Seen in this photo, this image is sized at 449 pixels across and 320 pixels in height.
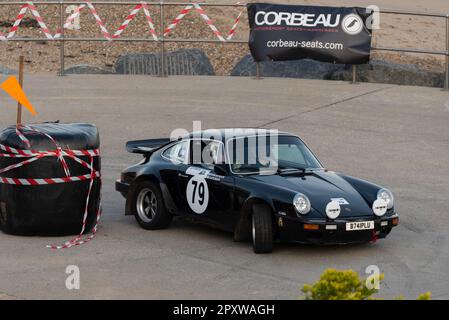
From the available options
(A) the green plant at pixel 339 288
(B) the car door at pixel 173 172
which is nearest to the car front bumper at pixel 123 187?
(B) the car door at pixel 173 172

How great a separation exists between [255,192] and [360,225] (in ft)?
3.84

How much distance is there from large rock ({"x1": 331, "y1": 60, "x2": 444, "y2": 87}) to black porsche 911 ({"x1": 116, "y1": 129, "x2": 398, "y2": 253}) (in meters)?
11.3

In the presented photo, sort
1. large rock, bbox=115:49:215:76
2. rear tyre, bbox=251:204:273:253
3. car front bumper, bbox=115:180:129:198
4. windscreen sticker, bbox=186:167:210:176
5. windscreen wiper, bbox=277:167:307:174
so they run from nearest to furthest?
1. rear tyre, bbox=251:204:273:253
2. windscreen wiper, bbox=277:167:307:174
3. windscreen sticker, bbox=186:167:210:176
4. car front bumper, bbox=115:180:129:198
5. large rock, bbox=115:49:215:76

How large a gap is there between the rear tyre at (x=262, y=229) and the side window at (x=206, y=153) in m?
1.03

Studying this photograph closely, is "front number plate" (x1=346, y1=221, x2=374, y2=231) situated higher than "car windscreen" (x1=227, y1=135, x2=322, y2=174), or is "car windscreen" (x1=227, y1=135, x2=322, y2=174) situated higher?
"car windscreen" (x1=227, y1=135, x2=322, y2=174)

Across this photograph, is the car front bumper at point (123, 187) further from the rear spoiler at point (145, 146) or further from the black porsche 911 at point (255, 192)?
the rear spoiler at point (145, 146)

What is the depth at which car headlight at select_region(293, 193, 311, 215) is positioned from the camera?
1120cm

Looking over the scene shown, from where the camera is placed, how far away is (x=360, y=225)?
11305 millimetres

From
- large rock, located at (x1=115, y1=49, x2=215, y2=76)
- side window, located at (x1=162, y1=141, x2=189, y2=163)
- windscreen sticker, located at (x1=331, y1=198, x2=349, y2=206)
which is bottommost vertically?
windscreen sticker, located at (x1=331, y1=198, x2=349, y2=206)

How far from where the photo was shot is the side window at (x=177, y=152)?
12742 mm

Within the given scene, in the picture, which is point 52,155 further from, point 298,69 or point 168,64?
point 168,64

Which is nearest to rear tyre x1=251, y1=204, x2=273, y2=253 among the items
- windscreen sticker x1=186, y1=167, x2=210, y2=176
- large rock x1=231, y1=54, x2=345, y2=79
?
windscreen sticker x1=186, y1=167, x2=210, y2=176

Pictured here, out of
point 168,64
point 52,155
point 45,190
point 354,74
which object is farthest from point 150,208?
point 168,64

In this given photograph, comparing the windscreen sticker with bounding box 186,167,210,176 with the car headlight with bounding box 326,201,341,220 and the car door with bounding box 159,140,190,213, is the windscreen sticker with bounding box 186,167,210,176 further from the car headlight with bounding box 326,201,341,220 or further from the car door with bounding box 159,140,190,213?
the car headlight with bounding box 326,201,341,220
